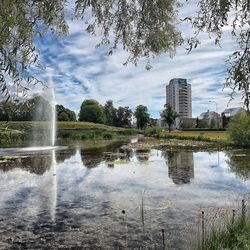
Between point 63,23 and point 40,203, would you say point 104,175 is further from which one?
point 63,23

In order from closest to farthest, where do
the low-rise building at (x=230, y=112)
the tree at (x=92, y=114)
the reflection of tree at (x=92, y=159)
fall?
the reflection of tree at (x=92, y=159) → the low-rise building at (x=230, y=112) → the tree at (x=92, y=114)

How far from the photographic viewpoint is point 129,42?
24.0 ft

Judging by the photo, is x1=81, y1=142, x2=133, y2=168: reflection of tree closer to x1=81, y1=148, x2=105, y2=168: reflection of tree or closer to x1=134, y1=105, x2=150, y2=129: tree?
x1=81, y1=148, x2=105, y2=168: reflection of tree

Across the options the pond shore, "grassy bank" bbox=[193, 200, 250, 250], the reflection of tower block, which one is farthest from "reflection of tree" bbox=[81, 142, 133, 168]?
"grassy bank" bbox=[193, 200, 250, 250]

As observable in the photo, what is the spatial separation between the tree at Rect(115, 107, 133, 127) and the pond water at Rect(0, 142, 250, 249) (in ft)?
372

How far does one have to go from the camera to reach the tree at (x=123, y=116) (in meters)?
137

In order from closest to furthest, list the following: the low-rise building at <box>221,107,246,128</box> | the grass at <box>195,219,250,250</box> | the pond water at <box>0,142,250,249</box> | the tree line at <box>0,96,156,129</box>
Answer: the grass at <box>195,219,250,250</box>, the pond water at <box>0,142,250,249</box>, the low-rise building at <box>221,107,246,128</box>, the tree line at <box>0,96,156,129</box>

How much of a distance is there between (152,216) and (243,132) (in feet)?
103

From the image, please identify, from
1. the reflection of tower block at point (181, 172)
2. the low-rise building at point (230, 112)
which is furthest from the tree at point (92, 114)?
the reflection of tower block at point (181, 172)

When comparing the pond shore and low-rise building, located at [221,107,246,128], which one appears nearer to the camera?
the pond shore

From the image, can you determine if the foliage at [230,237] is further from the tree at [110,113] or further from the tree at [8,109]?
the tree at [110,113]

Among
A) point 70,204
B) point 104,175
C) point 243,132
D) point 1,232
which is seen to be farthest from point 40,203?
point 243,132

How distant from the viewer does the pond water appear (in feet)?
30.4

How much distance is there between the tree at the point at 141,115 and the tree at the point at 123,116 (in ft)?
31.3
